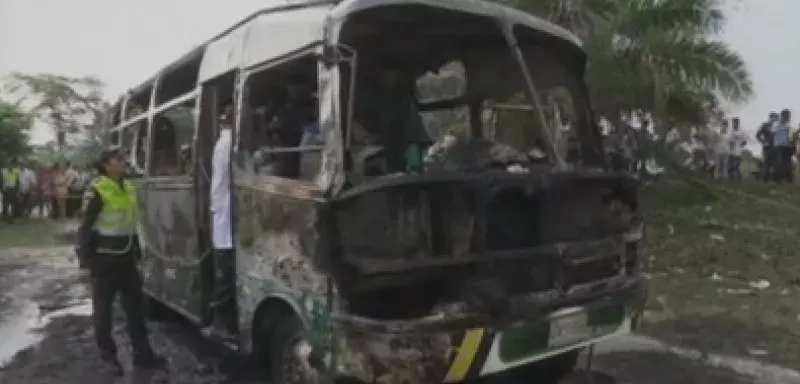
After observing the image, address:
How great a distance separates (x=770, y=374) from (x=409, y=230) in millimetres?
3113

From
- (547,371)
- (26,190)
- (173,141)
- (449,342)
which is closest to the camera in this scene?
(449,342)

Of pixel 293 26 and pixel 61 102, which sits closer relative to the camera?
pixel 293 26

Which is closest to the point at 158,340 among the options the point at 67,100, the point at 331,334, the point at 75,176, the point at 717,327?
the point at 331,334

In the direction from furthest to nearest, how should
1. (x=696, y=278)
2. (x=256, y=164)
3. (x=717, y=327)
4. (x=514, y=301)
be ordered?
(x=696, y=278) → (x=717, y=327) → (x=256, y=164) → (x=514, y=301)

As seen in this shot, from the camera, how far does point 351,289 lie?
3840 mm

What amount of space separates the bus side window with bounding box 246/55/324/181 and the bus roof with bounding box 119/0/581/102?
0.12 m

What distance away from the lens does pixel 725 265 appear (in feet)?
30.3

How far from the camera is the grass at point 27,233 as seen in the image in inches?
623

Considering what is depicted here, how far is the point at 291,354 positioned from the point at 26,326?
189 inches

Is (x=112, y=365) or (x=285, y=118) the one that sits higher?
(x=285, y=118)

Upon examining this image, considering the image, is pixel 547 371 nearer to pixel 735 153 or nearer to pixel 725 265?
pixel 725 265

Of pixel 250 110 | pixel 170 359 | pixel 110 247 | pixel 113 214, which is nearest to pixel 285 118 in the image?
pixel 250 110

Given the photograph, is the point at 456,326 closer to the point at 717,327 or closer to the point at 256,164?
the point at 256,164

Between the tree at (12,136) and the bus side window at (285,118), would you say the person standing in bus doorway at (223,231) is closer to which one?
the bus side window at (285,118)
